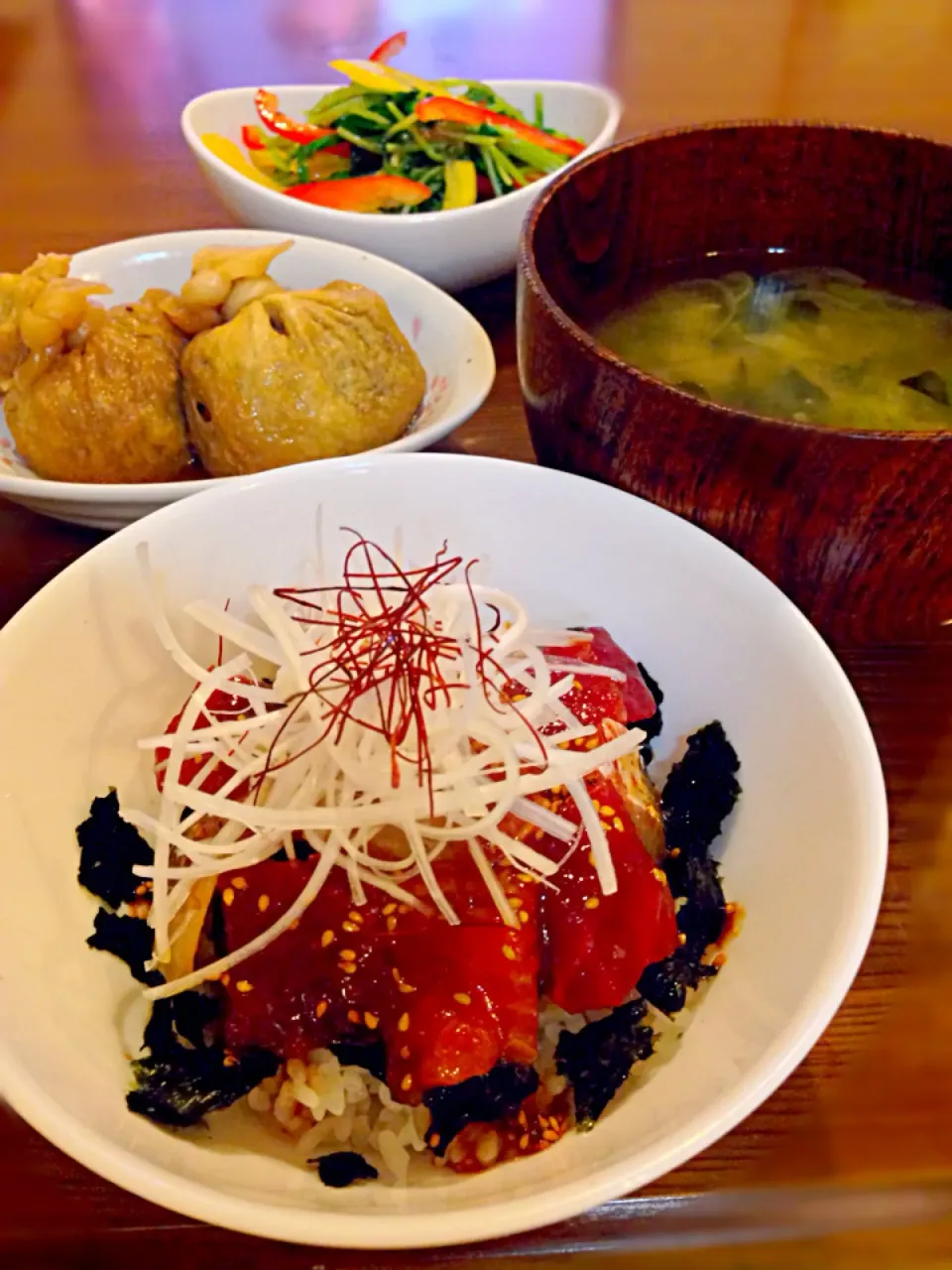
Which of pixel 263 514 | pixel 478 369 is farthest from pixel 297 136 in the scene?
pixel 263 514

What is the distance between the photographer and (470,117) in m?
2.13

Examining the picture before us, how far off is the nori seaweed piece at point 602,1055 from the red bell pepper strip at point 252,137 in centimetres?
213

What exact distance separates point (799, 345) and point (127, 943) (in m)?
1.16

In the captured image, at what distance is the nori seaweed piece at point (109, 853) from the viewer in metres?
0.96

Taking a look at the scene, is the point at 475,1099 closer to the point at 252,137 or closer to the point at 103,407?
the point at 103,407

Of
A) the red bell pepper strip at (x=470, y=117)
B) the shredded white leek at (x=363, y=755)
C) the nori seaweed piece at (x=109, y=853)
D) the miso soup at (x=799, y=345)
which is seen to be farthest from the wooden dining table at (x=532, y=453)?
the red bell pepper strip at (x=470, y=117)

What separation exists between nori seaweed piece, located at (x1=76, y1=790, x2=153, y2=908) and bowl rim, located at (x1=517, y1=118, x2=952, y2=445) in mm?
698

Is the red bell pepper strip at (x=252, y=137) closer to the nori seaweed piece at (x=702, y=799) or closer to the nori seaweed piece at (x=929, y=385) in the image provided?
the nori seaweed piece at (x=929, y=385)

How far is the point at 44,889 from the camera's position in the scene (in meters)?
0.91

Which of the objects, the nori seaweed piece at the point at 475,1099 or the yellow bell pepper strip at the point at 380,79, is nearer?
the nori seaweed piece at the point at 475,1099

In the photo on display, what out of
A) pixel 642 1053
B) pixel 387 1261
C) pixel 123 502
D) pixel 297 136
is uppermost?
pixel 297 136

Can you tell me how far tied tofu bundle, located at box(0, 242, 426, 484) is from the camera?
1.44 m

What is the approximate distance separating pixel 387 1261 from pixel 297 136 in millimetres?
2221

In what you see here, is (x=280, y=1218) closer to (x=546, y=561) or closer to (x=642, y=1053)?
(x=642, y=1053)
